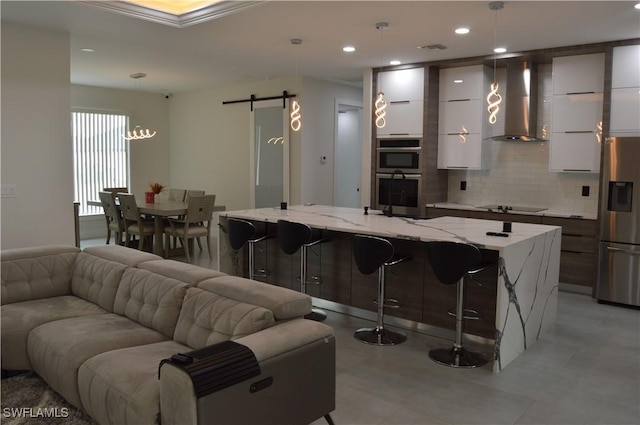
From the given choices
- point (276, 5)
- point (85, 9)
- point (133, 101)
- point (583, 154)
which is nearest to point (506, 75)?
point (583, 154)

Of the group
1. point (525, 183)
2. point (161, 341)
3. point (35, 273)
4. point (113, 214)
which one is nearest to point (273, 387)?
point (161, 341)

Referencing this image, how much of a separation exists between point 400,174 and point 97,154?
19.9 feet

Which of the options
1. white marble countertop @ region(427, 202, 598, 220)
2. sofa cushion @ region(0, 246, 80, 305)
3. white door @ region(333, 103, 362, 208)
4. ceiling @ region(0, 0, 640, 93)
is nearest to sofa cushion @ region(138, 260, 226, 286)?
sofa cushion @ region(0, 246, 80, 305)

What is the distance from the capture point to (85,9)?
466 centimetres

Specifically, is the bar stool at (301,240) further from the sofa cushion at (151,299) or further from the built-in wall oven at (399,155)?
the built-in wall oven at (399,155)

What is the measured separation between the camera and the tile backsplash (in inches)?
247

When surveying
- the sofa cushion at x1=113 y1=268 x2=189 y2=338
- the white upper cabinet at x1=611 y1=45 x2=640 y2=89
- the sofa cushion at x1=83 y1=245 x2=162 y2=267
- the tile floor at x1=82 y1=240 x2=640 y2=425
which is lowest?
the tile floor at x1=82 y1=240 x2=640 y2=425

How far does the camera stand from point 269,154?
8914 mm

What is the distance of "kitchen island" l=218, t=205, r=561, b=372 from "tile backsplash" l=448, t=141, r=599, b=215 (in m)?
2.11

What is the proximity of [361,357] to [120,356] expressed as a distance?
1.89m

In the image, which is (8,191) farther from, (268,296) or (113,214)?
(268,296)

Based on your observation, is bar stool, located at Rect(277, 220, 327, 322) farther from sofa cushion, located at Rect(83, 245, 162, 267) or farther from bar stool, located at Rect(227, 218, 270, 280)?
sofa cushion, located at Rect(83, 245, 162, 267)

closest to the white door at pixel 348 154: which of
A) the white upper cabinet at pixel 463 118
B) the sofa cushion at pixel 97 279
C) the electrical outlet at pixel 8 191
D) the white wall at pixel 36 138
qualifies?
the white upper cabinet at pixel 463 118

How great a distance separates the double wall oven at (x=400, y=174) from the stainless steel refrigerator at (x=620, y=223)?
2293 mm
